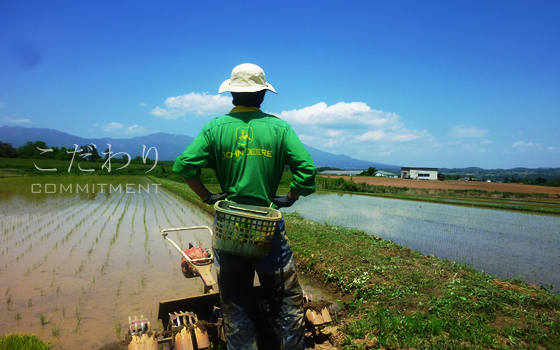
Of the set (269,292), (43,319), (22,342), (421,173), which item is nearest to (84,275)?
(43,319)

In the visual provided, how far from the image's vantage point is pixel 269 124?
2.14 metres

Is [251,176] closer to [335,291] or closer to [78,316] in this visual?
[78,316]

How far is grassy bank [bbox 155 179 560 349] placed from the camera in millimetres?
2822

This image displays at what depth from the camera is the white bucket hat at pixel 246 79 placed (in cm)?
212

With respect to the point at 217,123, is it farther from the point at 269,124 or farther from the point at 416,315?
the point at 416,315

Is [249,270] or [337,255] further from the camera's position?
[337,255]

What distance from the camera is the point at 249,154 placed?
6.86 ft

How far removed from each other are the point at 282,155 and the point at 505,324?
106 inches

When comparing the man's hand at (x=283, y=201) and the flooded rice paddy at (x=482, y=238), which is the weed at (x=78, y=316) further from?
the flooded rice paddy at (x=482, y=238)

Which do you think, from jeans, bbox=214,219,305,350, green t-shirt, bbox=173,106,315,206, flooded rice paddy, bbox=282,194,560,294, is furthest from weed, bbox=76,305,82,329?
flooded rice paddy, bbox=282,194,560,294

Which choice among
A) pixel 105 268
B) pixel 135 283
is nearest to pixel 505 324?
pixel 135 283

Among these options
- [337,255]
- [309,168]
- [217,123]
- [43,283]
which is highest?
[217,123]

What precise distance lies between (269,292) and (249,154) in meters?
0.98

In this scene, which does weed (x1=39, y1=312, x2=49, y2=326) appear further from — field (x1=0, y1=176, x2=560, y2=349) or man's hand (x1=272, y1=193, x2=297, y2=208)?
man's hand (x1=272, y1=193, x2=297, y2=208)
